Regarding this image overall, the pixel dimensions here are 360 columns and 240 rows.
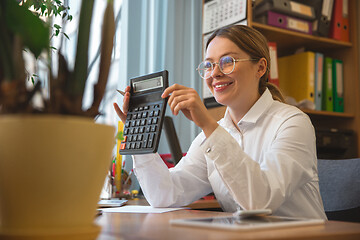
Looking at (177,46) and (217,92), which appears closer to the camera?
(217,92)

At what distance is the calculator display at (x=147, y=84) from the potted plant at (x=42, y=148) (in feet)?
2.04

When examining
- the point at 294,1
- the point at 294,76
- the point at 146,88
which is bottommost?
the point at 146,88

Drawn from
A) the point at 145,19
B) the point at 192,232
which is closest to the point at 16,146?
the point at 192,232

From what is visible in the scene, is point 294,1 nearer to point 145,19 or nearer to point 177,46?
point 177,46

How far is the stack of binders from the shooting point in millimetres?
2285

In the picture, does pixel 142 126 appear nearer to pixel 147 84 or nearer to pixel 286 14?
pixel 147 84

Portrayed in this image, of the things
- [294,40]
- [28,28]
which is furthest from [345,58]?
[28,28]

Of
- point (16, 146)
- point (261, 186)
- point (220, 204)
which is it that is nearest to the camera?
point (16, 146)

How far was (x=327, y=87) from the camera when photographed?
2.55 meters

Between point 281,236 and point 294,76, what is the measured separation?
2.09 meters

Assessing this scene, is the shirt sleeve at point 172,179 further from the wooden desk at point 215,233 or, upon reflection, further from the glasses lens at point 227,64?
the wooden desk at point 215,233

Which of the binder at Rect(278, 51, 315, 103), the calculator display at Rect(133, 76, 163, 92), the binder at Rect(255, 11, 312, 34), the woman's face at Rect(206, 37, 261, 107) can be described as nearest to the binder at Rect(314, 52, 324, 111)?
the binder at Rect(278, 51, 315, 103)

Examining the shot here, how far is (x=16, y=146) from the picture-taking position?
1.42ft

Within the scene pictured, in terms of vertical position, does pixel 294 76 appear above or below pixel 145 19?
below
